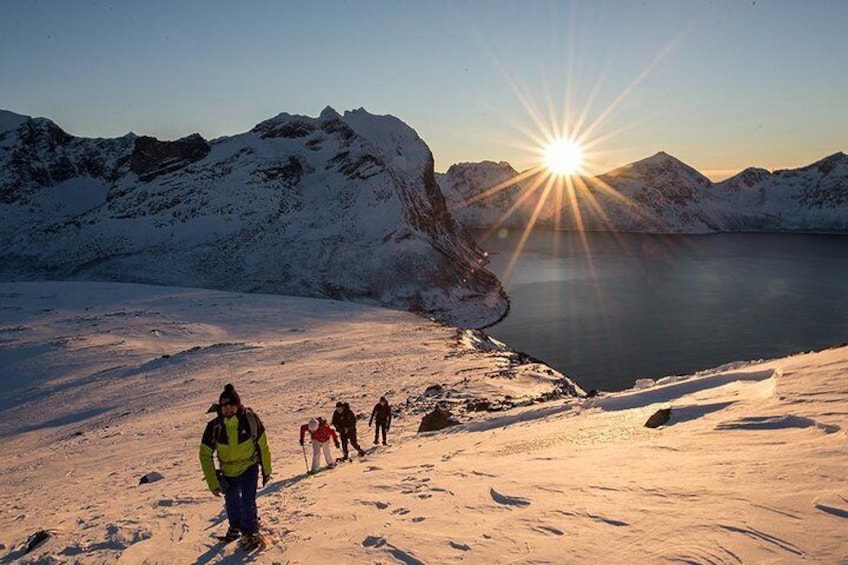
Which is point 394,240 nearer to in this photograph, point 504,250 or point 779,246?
point 504,250

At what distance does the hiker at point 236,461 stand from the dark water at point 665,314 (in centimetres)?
4592

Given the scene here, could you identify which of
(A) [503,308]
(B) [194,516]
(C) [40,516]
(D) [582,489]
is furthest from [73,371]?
(A) [503,308]

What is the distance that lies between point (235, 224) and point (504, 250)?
11329 centimetres

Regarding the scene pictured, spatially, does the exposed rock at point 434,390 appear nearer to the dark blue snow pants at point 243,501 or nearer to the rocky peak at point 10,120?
the dark blue snow pants at point 243,501

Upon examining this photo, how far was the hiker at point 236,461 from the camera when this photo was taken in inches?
265

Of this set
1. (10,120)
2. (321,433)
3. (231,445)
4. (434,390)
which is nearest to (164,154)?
(10,120)

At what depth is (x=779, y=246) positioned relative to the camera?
7869 inches

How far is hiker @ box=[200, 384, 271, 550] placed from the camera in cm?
673

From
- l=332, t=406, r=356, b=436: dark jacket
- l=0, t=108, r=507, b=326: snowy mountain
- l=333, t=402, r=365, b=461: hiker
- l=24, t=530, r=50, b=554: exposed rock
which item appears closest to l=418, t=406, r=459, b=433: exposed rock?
l=333, t=402, r=365, b=461: hiker

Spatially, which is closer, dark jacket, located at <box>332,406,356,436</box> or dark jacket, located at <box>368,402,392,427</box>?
dark jacket, located at <box>332,406,356,436</box>

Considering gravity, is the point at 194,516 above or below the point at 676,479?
below

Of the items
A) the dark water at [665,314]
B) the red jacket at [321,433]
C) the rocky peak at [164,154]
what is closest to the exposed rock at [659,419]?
the red jacket at [321,433]

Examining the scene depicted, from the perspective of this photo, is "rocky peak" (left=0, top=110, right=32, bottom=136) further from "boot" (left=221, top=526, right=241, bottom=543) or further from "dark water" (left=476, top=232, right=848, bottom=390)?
"boot" (left=221, top=526, right=241, bottom=543)

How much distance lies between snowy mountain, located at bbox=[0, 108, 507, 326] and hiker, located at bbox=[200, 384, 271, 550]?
75.3 m
